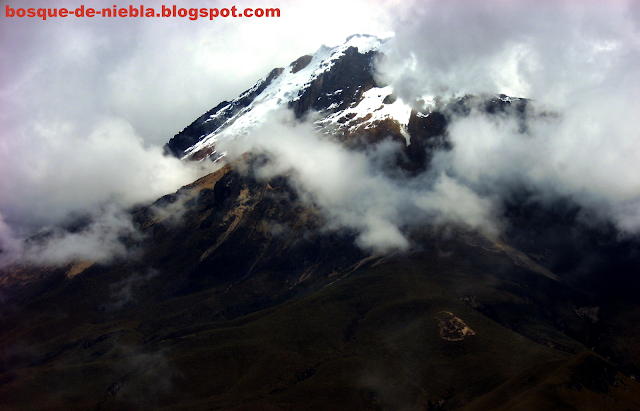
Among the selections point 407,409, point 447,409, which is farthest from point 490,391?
point 407,409

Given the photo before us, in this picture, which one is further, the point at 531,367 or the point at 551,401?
the point at 531,367

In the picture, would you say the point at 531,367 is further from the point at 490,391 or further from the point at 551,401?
the point at 551,401

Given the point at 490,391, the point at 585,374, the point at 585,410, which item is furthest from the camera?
the point at 490,391

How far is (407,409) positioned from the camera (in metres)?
198

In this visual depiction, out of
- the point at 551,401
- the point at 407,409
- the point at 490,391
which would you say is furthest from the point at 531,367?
the point at 407,409

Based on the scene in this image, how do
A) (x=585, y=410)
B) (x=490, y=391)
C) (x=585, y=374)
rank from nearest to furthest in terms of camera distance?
(x=585, y=410) < (x=585, y=374) < (x=490, y=391)

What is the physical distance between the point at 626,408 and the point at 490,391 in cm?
3907

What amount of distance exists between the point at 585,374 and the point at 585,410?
19.0 metres

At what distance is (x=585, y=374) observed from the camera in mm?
179000

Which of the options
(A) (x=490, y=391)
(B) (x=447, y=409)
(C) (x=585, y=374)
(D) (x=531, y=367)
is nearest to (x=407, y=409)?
(B) (x=447, y=409)

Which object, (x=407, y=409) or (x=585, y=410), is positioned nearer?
(x=585, y=410)

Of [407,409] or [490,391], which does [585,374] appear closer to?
[490,391]

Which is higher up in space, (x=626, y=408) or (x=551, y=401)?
(x=551, y=401)

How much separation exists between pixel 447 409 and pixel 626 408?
5243 centimetres
